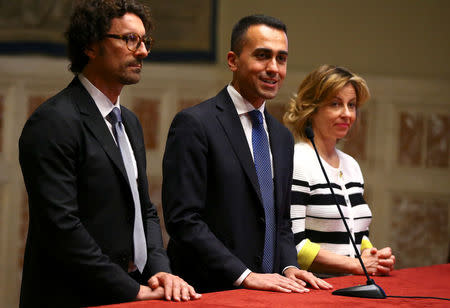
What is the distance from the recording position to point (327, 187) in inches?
104

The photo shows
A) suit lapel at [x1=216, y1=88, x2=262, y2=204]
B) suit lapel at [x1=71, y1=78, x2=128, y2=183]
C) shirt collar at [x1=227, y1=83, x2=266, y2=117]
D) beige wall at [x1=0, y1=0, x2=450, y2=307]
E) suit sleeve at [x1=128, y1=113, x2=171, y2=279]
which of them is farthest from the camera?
beige wall at [x1=0, y1=0, x2=450, y2=307]

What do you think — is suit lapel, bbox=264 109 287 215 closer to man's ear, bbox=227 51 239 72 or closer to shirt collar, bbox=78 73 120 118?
man's ear, bbox=227 51 239 72

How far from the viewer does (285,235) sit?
7.82ft

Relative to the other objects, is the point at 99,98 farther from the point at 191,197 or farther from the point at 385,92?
the point at 385,92

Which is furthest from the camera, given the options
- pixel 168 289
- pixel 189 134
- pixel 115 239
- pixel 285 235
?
pixel 285 235

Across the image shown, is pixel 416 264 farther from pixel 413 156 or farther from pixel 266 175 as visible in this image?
pixel 266 175

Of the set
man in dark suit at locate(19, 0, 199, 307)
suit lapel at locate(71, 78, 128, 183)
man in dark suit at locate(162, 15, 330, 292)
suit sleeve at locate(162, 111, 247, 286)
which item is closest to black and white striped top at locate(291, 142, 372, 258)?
man in dark suit at locate(162, 15, 330, 292)

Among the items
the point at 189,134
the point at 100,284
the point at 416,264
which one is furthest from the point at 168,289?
the point at 416,264

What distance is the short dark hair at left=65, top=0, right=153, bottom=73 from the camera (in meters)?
2.08

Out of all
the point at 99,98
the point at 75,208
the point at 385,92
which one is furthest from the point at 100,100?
the point at 385,92

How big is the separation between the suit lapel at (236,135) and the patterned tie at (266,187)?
0.14ft

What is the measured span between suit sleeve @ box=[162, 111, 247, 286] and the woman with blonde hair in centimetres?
51

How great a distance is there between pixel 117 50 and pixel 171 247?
694mm

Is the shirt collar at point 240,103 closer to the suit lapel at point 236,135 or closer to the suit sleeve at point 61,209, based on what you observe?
the suit lapel at point 236,135
